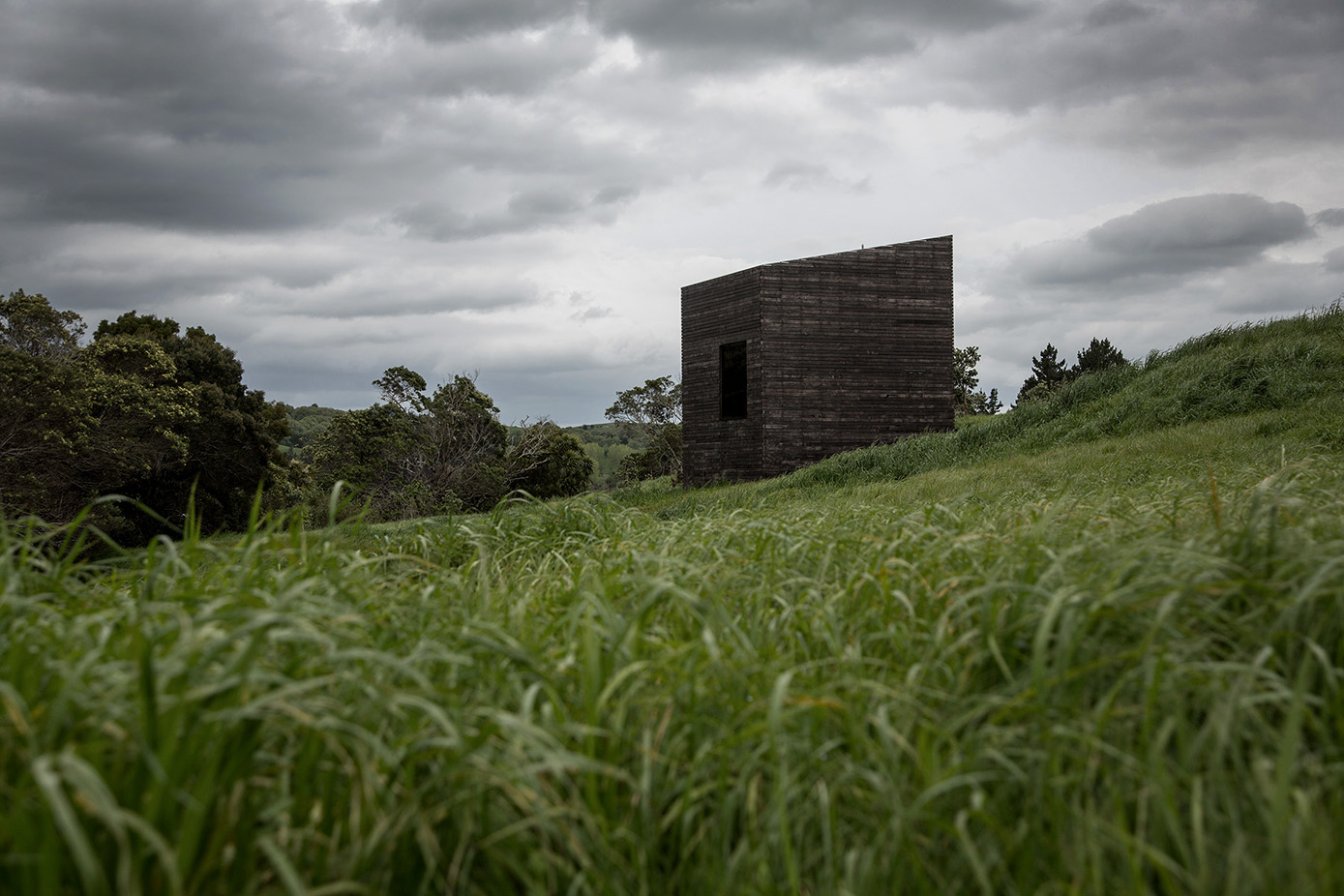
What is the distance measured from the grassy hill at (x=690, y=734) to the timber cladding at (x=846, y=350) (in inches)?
583

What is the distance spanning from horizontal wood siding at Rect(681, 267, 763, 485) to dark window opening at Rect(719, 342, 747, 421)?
0.15 metres

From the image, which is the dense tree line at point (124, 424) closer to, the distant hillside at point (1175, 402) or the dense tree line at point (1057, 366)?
the distant hillside at point (1175, 402)

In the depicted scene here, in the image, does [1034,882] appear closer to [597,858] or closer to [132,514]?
[597,858]

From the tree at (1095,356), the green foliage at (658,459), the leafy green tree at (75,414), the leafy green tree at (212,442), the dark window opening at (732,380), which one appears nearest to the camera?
the leafy green tree at (75,414)

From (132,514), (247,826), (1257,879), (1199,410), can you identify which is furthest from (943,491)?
(132,514)

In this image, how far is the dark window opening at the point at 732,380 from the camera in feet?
61.2

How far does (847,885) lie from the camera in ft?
4.80

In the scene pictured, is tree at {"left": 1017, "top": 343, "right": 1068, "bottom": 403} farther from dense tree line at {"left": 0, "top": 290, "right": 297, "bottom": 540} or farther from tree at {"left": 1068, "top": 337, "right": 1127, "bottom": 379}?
dense tree line at {"left": 0, "top": 290, "right": 297, "bottom": 540}

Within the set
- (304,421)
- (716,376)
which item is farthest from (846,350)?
(304,421)

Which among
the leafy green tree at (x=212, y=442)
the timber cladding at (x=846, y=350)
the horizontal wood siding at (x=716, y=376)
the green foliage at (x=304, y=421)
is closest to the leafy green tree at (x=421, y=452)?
the leafy green tree at (x=212, y=442)

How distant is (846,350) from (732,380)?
114 inches

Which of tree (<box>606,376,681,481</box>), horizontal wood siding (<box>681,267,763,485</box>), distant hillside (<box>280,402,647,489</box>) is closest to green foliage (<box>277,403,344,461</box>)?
distant hillside (<box>280,402,647,489</box>)

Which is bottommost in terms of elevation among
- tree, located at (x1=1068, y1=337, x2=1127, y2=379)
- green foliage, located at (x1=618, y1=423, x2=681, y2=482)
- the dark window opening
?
green foliage, located at (x1=618, y1=423, x2=681, y2=482)

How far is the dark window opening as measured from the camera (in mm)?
18656
